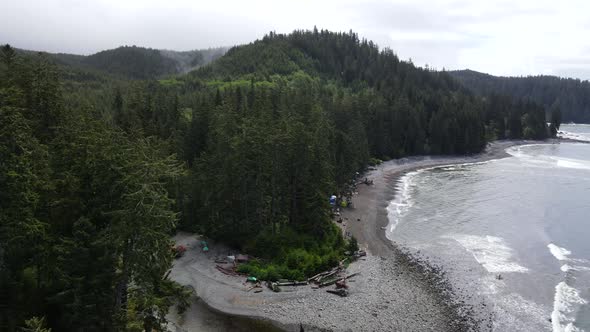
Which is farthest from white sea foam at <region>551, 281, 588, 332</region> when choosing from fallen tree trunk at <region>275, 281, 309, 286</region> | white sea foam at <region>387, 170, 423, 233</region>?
white sea foam at <region>387, 170, 423, 233</region>

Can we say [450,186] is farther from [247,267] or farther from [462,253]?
[247,267]

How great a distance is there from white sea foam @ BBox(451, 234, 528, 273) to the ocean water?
0.38 ft

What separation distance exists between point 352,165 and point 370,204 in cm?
718

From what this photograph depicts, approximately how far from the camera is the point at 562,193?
8525cm

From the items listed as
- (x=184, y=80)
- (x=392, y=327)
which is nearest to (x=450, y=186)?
(x=392, y=327)

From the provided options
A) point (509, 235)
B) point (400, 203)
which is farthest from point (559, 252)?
point (400, 203)

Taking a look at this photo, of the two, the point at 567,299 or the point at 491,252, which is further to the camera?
the point at 491,252

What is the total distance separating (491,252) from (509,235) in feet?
29.6

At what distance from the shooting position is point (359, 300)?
123 feet

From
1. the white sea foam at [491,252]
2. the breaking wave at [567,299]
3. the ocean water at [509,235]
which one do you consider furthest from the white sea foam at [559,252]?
the white sea foam at [491,252]

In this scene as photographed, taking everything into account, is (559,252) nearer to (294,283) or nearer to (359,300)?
(359,300)

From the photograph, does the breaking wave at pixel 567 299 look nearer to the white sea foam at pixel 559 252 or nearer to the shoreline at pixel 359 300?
the white sea foam at pixel 559 252

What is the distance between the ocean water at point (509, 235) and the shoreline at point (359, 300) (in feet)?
10.0

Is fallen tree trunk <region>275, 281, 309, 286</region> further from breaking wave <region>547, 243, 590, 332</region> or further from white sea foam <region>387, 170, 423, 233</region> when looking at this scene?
white sea foam <region>387, 170, 423, 233</region>
